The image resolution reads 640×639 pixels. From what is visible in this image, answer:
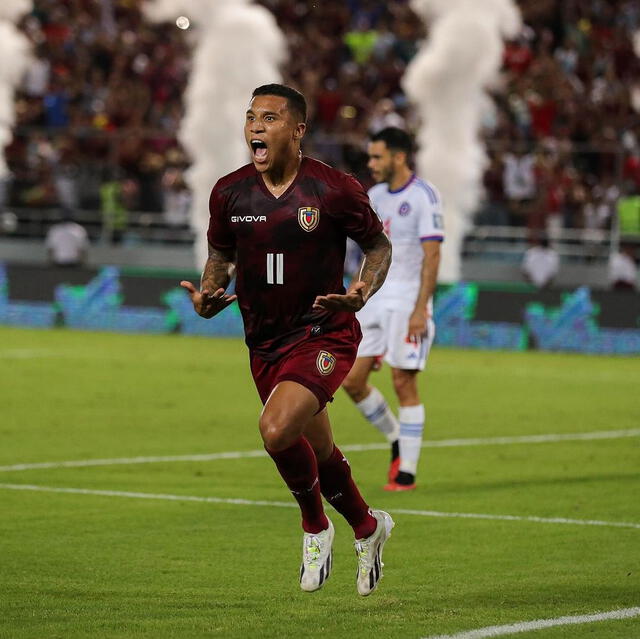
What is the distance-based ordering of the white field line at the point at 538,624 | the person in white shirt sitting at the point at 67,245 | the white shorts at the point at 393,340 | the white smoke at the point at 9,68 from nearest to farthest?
the white field line at the point at 538,624
the white shorts at the point at 393,340
the person in white shirt sitting at the point at 67,245
the white smoke at the point at 9,68

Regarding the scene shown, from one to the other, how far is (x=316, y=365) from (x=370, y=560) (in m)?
0.92

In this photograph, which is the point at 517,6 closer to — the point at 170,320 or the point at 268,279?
the point at 170,320

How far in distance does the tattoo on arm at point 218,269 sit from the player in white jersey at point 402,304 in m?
3.47

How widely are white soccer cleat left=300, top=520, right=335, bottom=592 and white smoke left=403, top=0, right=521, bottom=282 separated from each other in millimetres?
21206

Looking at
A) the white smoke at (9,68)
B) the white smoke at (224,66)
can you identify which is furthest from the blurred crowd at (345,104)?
the white smoke at (224,66)

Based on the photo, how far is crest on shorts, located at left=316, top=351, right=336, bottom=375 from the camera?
698cm

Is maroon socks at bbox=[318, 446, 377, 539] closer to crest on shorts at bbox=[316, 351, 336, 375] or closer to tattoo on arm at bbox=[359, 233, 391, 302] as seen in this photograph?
crest on shorts at bbox=[316, 351, 336, 375]

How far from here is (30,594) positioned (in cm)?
702

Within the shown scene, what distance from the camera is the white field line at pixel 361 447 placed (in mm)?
11570

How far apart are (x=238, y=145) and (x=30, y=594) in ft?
83.1

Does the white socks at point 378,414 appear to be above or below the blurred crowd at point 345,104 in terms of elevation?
below

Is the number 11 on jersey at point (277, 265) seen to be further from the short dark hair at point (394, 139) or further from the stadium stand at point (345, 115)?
the stadium stand at point (345, 115)

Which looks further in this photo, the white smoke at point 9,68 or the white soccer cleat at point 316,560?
the white smoke at point 9,68

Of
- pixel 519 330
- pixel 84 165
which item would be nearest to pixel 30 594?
pixel 519 330
